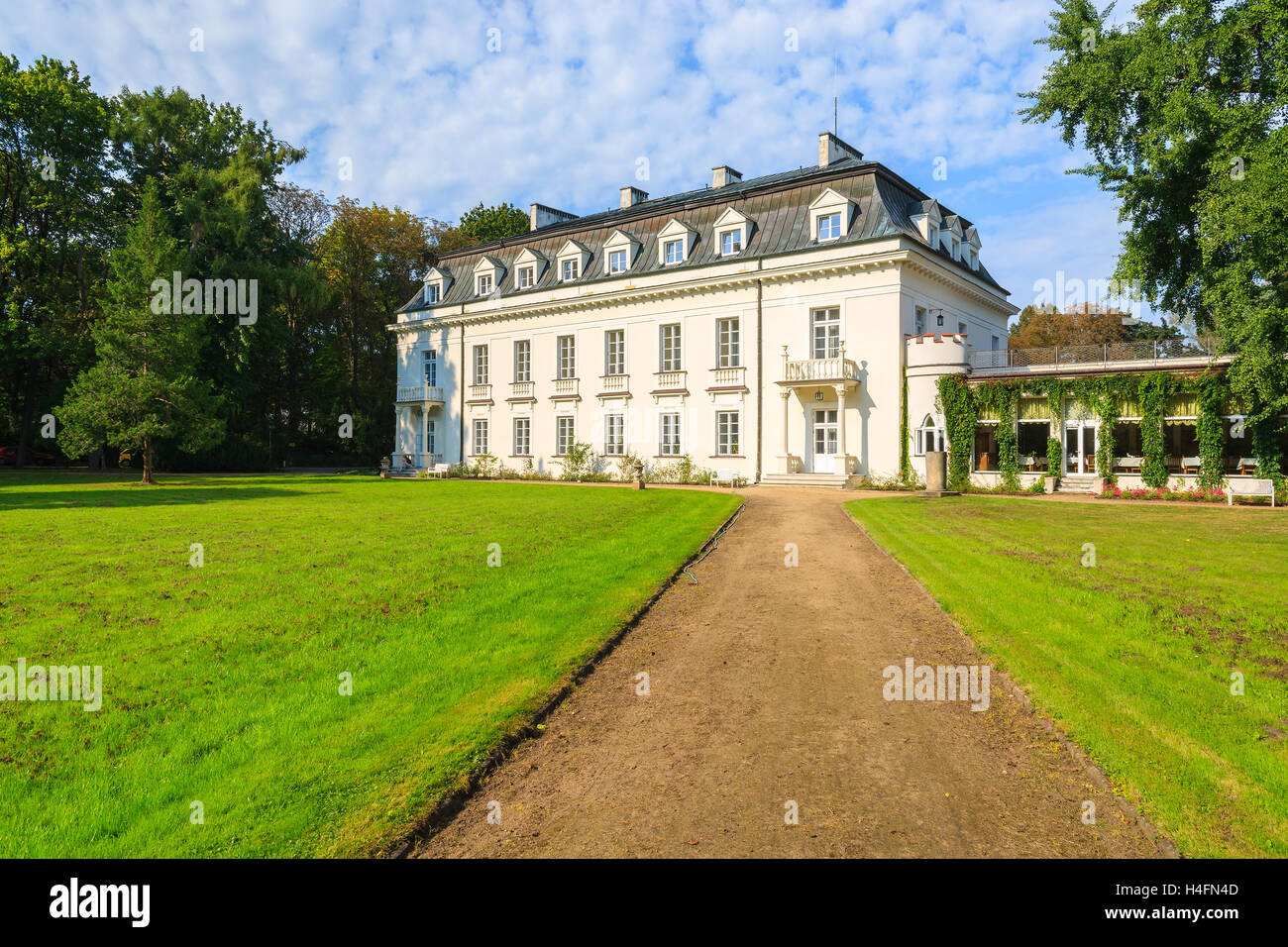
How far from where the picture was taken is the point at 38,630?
22.1 ft

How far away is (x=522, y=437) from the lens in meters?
40.7

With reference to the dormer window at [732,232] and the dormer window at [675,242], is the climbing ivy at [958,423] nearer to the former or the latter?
the dormer window at [732,232]

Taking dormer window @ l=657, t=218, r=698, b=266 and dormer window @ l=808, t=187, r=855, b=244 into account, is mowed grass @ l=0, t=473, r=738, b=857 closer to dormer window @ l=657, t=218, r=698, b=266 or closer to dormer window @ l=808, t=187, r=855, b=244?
dormer window @ l=808, t=187, r=855, b=244

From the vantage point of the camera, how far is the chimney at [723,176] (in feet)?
125

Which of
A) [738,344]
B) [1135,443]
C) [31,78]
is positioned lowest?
[1135,443]

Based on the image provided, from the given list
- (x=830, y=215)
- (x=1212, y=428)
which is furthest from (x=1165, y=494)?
(x=830, y=215)

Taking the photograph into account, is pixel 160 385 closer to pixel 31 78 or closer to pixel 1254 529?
pixel 31 78

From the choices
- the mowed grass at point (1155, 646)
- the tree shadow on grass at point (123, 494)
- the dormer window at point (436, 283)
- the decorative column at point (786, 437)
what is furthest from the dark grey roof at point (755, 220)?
the tree shadow on grass at point (123, 494)

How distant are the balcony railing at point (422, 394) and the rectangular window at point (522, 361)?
6.63 metres

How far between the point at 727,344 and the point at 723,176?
37.5ft
